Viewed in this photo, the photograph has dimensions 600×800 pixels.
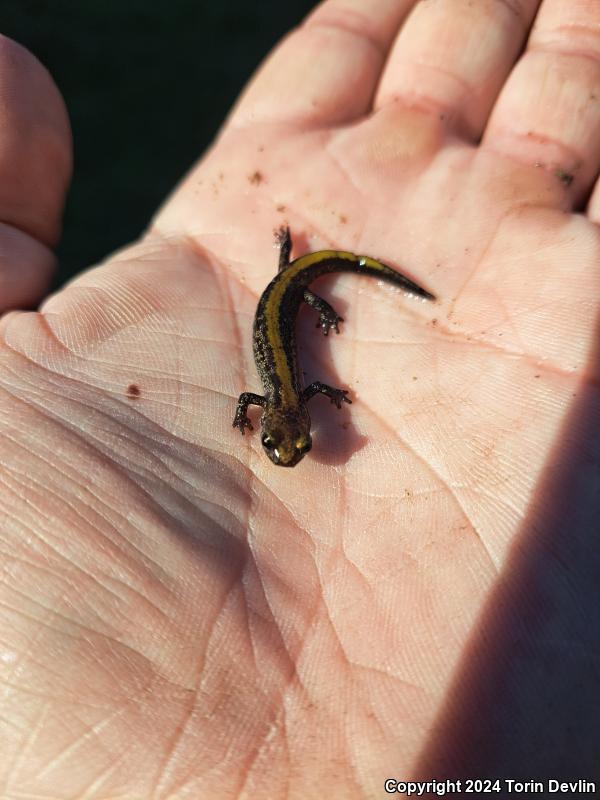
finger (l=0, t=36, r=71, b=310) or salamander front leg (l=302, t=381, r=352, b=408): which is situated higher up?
finger (l=0, t=36, r=71, b=310)

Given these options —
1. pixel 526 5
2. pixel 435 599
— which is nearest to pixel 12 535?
pixel 435 599

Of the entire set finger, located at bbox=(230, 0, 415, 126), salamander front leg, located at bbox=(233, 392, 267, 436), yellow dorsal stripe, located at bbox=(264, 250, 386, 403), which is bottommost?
salamander front leg, located at bbox=(233, 392, 267, 436)

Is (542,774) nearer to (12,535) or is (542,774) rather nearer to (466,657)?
(466,657)

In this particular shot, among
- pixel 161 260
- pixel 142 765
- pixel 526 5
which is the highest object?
pixel 526 5

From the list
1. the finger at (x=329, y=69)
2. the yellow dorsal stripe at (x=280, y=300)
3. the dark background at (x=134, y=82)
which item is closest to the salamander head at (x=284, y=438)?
the yellow dorsal stripe at (x=280, y=300)

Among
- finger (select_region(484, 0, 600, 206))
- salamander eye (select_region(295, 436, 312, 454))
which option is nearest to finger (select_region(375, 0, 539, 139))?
finger (select_region(484, 0, 600, 206))

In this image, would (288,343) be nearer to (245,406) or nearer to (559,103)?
(245,406)

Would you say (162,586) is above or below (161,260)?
below

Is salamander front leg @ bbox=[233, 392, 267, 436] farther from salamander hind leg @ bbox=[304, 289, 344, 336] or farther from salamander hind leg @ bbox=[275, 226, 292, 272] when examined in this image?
salamander hind leg @ bbox=[275, 226, 292, 272]
